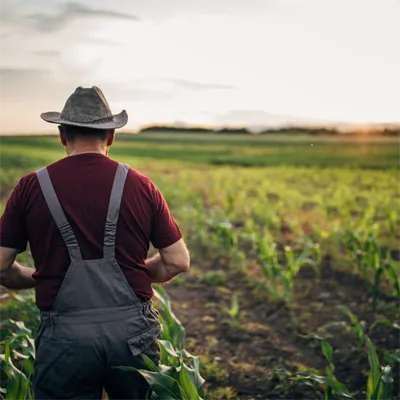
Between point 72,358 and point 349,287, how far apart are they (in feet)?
17.0

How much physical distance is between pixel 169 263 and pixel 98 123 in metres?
0.73

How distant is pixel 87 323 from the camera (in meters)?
2.68

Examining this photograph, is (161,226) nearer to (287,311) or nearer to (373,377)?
(373,377)

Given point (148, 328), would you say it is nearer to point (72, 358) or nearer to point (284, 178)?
point (72, 358)

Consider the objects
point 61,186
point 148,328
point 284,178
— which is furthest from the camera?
point 284,178

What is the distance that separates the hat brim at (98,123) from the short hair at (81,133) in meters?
0.03

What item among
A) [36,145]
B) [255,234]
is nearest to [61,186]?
[255,234]

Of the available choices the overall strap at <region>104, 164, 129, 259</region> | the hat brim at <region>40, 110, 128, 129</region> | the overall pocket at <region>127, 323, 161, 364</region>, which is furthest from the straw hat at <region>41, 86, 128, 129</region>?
the overall pocket at <region>127, 323, 161, 364</region>

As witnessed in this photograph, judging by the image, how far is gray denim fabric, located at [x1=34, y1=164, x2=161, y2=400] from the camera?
2.66m

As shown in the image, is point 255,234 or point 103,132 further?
point 255,234

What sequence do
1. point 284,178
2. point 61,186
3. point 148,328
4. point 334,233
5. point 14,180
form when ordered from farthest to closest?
point 284,178 → point 14,180 → point 334,233 → point 148,328 → point 61,186

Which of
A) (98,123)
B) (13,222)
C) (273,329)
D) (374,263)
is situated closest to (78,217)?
(13,222)

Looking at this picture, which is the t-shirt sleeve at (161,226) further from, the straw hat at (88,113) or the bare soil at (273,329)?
the bare soil at (273,329)

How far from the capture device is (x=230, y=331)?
591 cm
